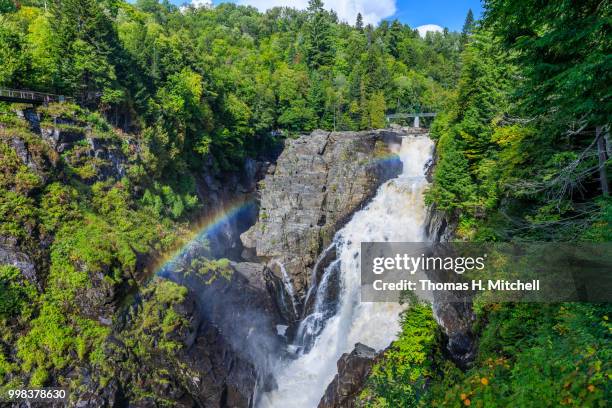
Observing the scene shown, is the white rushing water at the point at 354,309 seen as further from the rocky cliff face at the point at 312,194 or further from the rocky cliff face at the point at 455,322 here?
the rocky cliff face at the point at 455,322

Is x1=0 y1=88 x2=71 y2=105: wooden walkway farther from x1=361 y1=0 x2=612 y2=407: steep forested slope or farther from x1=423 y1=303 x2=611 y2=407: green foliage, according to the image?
x1=423 y1=303 x2=611 y2=407: green foliage

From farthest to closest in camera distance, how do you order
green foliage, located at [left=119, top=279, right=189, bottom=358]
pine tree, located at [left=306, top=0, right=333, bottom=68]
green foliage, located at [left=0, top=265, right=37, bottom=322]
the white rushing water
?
pine tree, located at [left=306, top=0, right=333, bottom=68]
the white rushing water
green foliage, located at [left=119, top=279, right=189, bottom=358]
green foliage, located at [left=0, top=265, right=37, bottom=322]

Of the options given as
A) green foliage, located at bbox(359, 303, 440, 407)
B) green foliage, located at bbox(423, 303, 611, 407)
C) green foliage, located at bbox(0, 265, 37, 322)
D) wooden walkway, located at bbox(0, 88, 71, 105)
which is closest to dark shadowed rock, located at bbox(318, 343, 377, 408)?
green foliage, located at bbox(359, 303, 440, 407)

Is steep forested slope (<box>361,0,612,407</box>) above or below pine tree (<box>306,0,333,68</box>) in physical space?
below

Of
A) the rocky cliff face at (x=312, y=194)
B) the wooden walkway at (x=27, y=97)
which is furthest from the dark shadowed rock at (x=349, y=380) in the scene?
the wooden walkway at (x=27, y=97)

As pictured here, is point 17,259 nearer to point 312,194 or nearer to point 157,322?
point 157,322

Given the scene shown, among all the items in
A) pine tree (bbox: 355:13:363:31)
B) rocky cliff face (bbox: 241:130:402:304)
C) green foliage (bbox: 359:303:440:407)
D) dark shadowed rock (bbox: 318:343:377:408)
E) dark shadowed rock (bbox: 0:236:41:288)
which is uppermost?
pine tree (bbox: 355:13:363:31)

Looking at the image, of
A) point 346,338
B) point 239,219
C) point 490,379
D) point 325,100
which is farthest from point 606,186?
point 325,100
